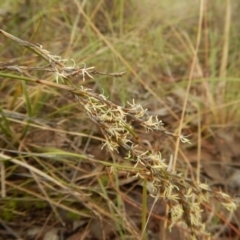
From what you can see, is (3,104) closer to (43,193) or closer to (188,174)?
(43,193)

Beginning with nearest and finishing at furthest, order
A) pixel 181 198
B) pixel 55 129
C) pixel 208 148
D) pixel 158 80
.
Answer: pixel 181 198, pixel 55 129, pixel 208 148, pixel 158 80

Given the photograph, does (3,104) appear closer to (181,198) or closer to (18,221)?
(18,221)

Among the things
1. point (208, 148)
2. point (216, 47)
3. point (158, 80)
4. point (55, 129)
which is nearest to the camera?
point (55, 129)

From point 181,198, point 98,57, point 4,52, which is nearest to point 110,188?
point 181,198

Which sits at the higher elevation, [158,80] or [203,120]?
[158,80]

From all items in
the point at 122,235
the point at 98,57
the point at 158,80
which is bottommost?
the point at 122,235

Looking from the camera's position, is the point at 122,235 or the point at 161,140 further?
the point at 161,140
